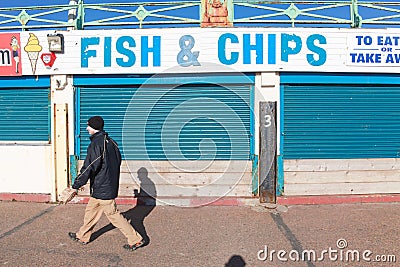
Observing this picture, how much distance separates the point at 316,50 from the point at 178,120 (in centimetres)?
320

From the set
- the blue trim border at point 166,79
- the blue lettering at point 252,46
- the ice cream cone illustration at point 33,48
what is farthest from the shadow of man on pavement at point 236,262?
the ice cream cone illustration at point 33,48

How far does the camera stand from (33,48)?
7.48 m

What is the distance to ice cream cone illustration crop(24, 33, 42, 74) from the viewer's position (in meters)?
7.47

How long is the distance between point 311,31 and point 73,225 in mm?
5885

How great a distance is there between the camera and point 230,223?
20.0 feet

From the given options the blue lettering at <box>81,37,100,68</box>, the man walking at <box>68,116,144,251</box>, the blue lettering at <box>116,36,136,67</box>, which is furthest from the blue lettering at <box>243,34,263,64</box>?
the man walking at <box>68,116,144,251</box>

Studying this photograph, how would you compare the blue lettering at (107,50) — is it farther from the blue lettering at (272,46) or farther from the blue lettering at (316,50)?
the blue lettering at (316,50)

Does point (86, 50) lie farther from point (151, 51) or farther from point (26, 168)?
point (26, 168)

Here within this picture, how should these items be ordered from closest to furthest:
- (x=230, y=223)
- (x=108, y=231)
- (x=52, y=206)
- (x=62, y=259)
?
(x=62, y=259), (x=108, y=231), (x=230, y=223), (x=52, y=206)

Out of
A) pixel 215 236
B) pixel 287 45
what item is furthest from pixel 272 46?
pixel 215 236

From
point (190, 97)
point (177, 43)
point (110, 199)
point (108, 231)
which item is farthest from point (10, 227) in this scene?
point (177, 43)

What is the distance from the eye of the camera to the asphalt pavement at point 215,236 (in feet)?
15.1

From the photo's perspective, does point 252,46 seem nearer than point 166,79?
Yes

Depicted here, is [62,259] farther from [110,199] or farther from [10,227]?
[10,227]
